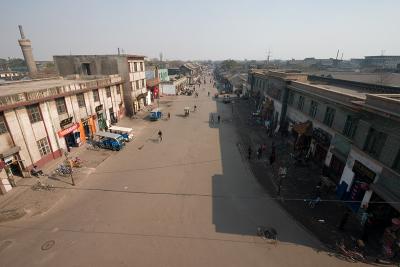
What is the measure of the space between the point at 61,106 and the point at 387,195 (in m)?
31.5

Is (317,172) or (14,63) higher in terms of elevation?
(14,63)

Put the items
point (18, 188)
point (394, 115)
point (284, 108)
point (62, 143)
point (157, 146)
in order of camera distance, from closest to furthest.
Result: point (394, 115) < point (18, 188) < point (62, 143) < point (157, 146) < point (284, 108)

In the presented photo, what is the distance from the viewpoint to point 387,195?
39.6 feet

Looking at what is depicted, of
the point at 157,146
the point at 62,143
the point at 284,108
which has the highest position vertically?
the point at 284,108

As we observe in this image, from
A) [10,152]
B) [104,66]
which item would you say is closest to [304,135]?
[10,152]

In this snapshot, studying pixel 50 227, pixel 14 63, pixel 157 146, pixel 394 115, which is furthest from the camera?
pixel 14 63

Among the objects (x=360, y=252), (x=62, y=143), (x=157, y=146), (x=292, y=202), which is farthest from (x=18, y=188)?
(x=360, y=252)

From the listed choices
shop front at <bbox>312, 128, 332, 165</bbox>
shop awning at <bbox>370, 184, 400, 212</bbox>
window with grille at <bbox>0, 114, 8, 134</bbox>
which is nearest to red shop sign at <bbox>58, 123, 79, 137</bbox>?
window with grille at <bbox>0, 114, 8, 134</bbox>

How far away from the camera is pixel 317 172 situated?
20.2 metres

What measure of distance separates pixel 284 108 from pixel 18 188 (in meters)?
32.9

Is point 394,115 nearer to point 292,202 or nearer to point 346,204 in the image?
point 346,204

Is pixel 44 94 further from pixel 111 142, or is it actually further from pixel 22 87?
pixel 22 87

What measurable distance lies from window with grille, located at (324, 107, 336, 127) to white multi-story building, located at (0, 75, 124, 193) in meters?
29.6

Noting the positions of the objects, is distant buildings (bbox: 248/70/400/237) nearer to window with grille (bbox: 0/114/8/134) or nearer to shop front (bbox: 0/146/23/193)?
shop front (bbox: 0/146/23/193)
